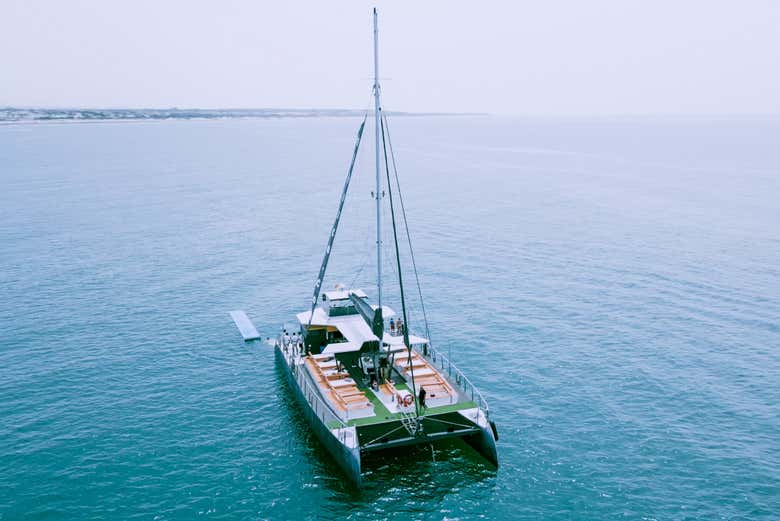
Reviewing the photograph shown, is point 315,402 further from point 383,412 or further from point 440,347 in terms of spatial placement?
point 440,347

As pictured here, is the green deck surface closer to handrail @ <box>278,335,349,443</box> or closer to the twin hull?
handrail @ <box>278,335,349,443</box>

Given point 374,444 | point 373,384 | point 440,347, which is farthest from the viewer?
point 440,347

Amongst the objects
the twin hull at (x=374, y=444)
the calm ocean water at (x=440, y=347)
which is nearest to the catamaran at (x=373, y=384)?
the twin hull at (x=374, y=444)

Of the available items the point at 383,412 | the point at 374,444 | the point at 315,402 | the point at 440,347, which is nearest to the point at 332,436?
the point at 374,444

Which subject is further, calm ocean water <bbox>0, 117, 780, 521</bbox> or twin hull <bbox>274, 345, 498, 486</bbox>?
calm ocean water <bbox>0, 117, 780, 521</bbox>

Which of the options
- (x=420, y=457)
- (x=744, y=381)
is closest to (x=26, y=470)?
(x=420, y=457)

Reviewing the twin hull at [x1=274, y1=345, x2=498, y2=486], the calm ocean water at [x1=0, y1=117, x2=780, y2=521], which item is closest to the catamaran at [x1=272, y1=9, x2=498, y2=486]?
the twin hull at [x1=274, y1=345, x2=498, y2=486]
